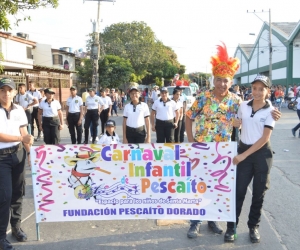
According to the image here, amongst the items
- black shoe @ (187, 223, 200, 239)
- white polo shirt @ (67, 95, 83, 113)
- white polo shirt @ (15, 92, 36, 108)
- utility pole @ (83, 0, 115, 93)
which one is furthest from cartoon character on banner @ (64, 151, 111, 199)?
utility pole @ (83, 0, 115, 93)

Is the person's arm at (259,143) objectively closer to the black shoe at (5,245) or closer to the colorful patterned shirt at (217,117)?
the colorful patterned shirt at (217,117)

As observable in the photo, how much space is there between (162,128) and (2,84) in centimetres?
449

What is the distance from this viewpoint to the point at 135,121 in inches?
250

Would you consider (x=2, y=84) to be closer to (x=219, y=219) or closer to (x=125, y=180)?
(x=125, y=180)

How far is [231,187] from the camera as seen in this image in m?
3.63

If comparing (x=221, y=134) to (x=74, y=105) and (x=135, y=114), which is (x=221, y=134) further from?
(x=74, y=105)

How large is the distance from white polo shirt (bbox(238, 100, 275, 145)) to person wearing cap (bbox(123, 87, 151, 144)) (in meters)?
2.96

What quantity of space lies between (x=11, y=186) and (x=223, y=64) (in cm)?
280

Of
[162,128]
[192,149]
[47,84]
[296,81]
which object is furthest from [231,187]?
[296,81]

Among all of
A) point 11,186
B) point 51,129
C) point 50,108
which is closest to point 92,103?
point 50,108

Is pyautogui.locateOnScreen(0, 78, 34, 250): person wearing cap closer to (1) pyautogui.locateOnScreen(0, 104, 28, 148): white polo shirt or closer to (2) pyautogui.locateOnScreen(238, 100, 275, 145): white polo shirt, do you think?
(1) pyautogui.locateOnScreen(0, 104, 28, 148): white polo shirt

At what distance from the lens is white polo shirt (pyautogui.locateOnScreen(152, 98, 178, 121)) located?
7391 millimetres

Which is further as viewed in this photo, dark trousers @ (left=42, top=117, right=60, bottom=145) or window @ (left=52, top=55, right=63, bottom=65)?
window @ (left=52, top=55, right=63, bottom=65)

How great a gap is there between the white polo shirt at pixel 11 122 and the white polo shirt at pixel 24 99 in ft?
22.2
